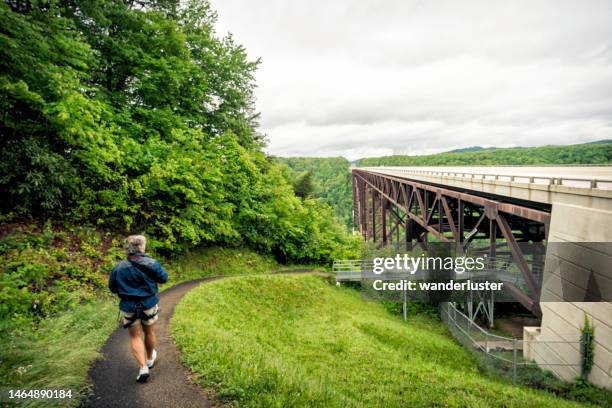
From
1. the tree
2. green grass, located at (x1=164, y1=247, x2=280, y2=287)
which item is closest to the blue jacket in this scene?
green grass, located at (x1=164, y1=247, x2=280, y2=287)

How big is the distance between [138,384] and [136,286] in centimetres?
164

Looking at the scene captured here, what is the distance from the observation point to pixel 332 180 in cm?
14462

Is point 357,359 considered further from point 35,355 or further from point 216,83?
point 216,83

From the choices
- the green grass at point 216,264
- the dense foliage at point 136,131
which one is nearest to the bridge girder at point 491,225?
the dense foliage at point 136,131

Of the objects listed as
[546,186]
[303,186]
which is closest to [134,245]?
[546,186]

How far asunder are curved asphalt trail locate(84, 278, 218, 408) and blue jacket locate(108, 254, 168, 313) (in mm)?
1264

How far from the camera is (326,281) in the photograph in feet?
59.3

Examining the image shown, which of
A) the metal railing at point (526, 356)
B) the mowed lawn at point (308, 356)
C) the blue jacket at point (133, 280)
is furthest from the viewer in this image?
the metal railing at point (526, 356)

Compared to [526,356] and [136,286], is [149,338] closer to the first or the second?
[136,286]

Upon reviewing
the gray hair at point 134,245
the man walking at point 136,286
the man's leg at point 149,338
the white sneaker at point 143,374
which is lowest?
the white sneaker at point 143,374

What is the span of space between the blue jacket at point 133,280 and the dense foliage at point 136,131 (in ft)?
25.0

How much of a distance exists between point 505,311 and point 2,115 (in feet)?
95.3

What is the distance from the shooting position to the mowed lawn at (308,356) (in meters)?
4.62

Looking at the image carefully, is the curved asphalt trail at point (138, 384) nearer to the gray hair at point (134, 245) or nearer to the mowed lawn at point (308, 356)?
the mowed lawn at point (308, 356)
